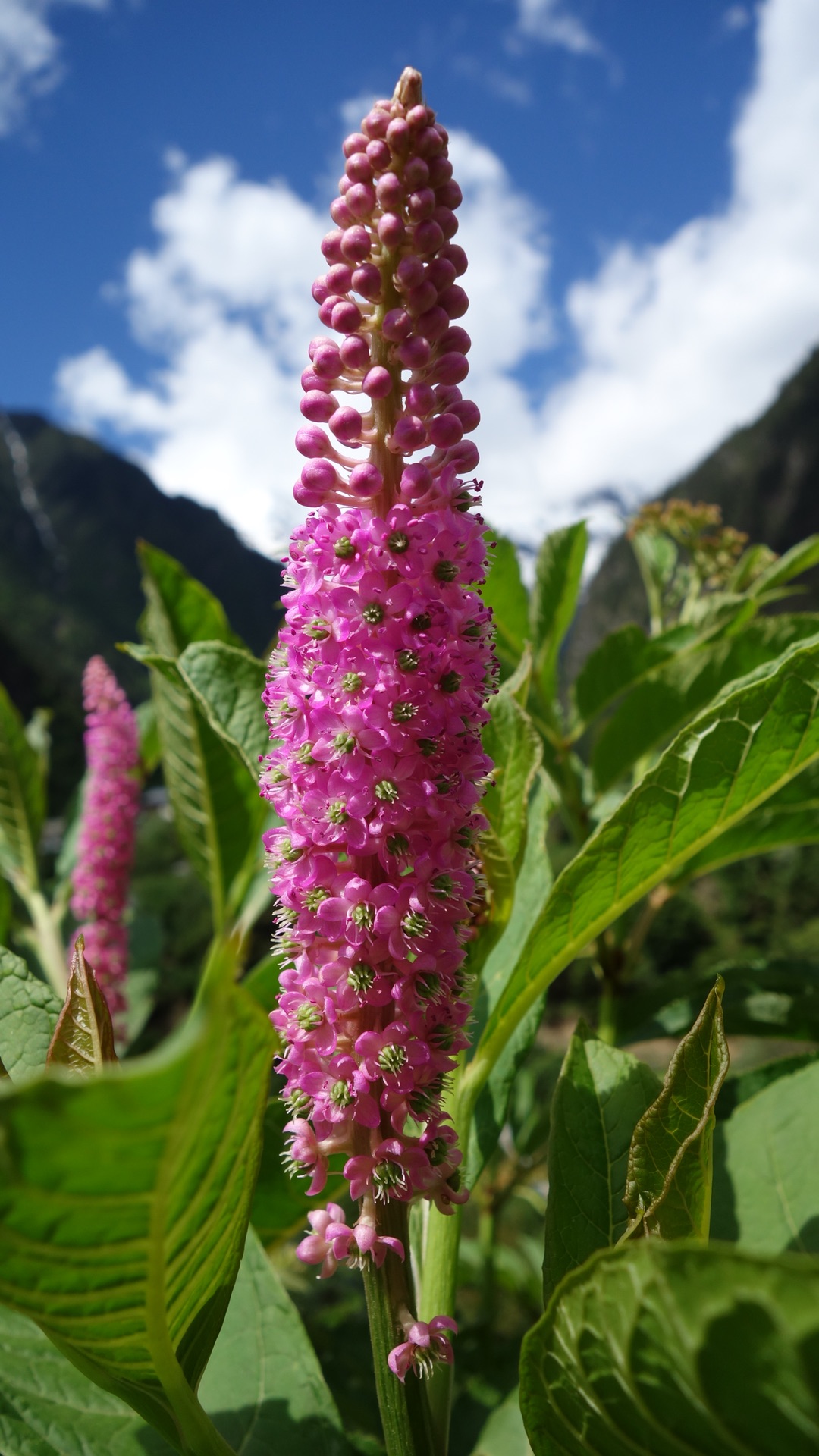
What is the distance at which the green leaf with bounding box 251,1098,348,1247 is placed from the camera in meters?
1.74

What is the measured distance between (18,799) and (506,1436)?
288 cm

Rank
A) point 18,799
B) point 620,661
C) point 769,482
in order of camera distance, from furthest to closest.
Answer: point 769,482 < point 18,799 < point 620,661

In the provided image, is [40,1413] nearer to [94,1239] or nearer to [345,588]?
[94,1239]

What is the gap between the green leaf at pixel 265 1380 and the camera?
1.41 meters

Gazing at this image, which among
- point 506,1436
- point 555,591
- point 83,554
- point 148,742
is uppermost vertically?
point 83,554

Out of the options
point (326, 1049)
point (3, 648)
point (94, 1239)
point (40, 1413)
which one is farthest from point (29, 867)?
point (3, 648)

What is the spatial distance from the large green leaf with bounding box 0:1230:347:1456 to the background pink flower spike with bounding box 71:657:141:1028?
8.44 feet

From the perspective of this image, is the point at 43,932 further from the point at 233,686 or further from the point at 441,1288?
the point at 441,1288

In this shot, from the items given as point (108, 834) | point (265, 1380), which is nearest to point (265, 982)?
point (265, 1380)

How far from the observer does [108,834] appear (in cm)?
411

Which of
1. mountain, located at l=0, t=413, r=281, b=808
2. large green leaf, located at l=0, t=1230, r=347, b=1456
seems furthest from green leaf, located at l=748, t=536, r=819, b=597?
mountain, located at l=0, t=413, r=281, b=808

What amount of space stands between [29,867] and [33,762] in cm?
56

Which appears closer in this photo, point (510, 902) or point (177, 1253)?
point (177, 1253)

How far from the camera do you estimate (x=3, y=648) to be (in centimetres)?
5991
